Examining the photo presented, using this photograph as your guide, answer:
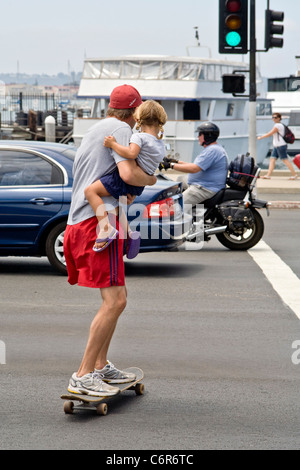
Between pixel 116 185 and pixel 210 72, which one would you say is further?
pixel 210 72

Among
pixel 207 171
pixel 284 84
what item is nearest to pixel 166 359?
pixel 207 171

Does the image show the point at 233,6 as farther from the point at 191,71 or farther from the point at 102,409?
the point at 191,71

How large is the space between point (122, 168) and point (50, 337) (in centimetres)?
227

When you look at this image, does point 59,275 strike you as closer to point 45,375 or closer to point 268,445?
point 45,375

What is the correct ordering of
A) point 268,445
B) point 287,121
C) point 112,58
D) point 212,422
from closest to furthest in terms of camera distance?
point 268,445, point 212,422, point 112,58, point 287,121

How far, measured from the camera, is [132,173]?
540cm

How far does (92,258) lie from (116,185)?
0.46 metres

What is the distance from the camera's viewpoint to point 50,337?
23.6ft

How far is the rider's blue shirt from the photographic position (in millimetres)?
12023

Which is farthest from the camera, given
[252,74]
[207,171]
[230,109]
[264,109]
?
[264,109]

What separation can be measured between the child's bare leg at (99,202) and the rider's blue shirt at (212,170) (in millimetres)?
6705

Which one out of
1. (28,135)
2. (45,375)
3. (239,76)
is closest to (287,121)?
(28,135)

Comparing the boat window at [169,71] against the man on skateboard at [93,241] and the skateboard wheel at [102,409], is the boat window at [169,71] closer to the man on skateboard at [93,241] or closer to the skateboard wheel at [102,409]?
the man on skateboard at [93,241]

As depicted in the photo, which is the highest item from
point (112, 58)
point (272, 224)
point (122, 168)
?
point (112, 58)
